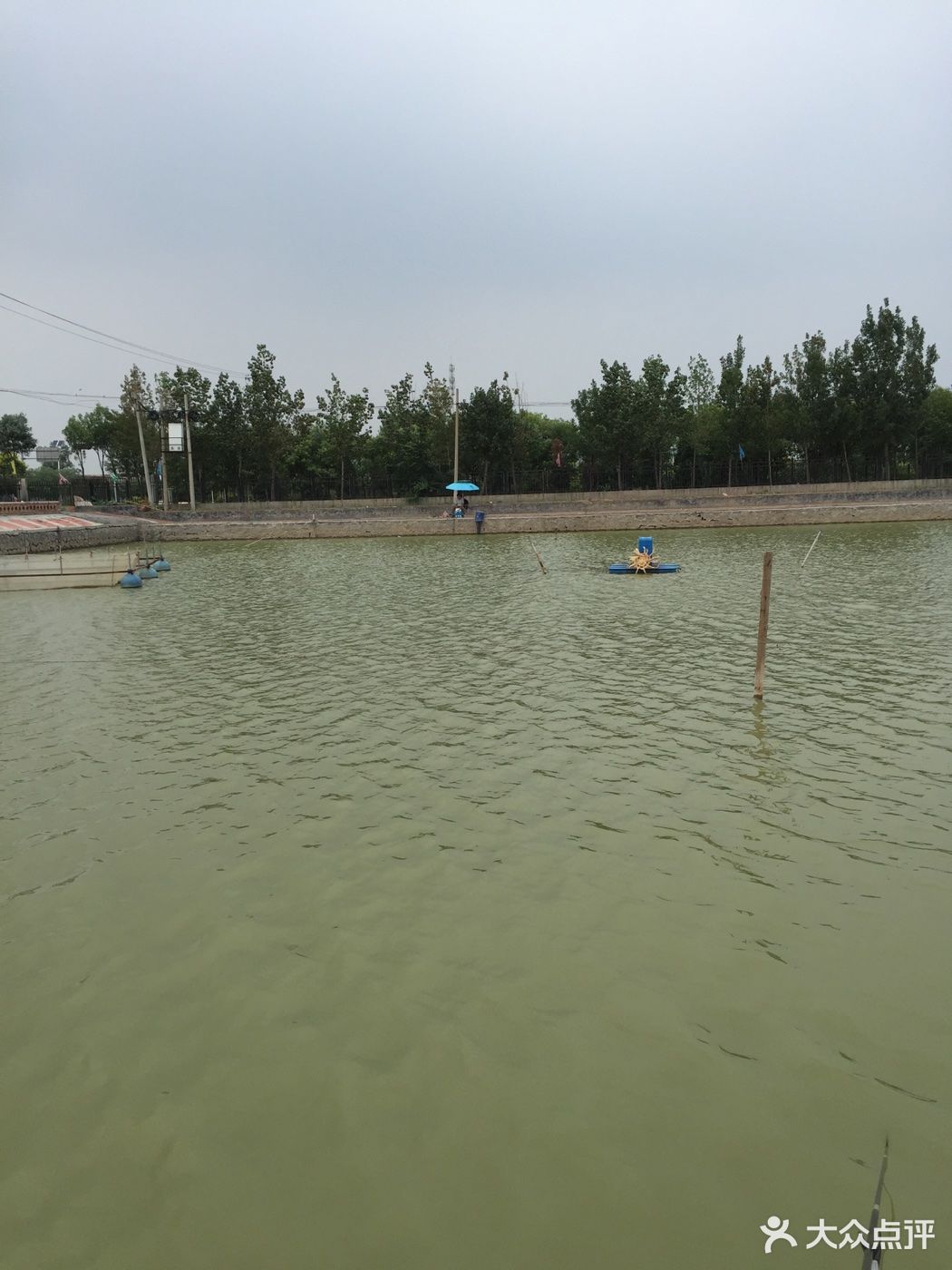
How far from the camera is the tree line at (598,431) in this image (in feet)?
188

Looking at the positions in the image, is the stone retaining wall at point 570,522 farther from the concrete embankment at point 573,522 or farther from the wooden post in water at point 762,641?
the wooden post in water at point 762,641

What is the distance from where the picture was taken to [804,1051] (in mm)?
4723

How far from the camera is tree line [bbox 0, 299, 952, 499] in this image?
Answer: 57406 mm

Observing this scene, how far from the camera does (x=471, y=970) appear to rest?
560cm

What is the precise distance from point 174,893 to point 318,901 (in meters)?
1.20

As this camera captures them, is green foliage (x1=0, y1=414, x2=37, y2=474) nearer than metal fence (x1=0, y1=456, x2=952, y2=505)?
A: No

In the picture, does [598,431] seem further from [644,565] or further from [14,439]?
[14,439]

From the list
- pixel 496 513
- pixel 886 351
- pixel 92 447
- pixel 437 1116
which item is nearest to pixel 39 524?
pixel 496 513

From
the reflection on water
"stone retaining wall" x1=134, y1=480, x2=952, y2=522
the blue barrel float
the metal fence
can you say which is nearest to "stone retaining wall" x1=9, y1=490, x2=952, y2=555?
"stone retaining wall" x1=134, y1=480, x2=952, y2=522

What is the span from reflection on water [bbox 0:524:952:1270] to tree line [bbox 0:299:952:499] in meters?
49.9

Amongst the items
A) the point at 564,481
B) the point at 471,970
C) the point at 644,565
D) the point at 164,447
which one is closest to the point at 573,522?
the point at 564,481

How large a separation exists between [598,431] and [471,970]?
58.2 m

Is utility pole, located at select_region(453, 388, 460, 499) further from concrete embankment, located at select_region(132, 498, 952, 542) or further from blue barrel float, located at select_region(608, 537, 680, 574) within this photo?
blue barrel float, located at select_region(608, 537, 680, 574)

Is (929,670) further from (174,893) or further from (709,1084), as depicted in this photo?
(174,893)
